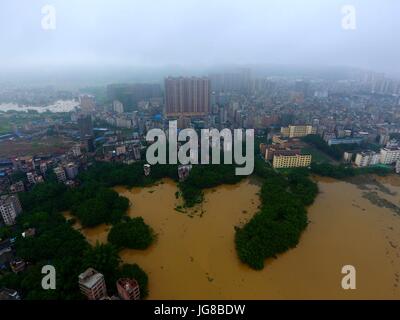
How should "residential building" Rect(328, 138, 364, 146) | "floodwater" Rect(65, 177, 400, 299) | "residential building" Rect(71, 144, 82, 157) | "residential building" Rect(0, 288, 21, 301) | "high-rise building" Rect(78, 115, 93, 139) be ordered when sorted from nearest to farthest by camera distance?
"residential building" Rect(0, 288, 21, 301), "floodwater" Rect(65, 177, 400, 299), "residential building" Rect(71, 144, 82, 157), "residential building" Rect(328, 138, 364, 146), "high-rise building" Rect(78, 115, 93, 139)

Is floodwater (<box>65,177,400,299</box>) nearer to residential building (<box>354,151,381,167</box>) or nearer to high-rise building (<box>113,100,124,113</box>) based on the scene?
residential building (<box>354,151,381,167</box>)

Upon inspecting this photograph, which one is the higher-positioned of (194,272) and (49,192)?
(49,192)

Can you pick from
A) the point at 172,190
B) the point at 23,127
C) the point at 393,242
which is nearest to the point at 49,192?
the point at 172,190

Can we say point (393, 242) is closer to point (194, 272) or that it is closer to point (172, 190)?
point (194, 272)

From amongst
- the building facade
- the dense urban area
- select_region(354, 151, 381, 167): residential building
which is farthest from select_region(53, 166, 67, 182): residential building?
select_region(354, 151, 381, 167): residential building

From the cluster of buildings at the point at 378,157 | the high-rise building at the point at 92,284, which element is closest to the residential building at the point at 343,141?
the cluster of buildings at the point at 378,157

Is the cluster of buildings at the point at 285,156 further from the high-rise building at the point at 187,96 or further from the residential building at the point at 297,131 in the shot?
the high-rise building at the point at 187,96

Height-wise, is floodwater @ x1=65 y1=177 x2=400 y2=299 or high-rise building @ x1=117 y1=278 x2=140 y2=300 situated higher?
high-rise building @ x1=117 y1=278 x2=140 y2=300
